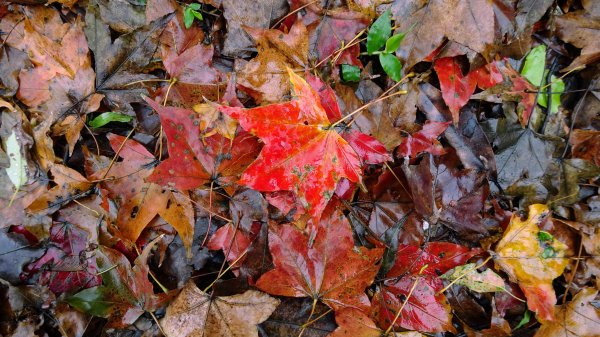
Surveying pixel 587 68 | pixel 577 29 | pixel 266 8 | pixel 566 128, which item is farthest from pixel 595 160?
pixel 266 8

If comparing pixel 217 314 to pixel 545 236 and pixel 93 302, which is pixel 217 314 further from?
pixel 545 236

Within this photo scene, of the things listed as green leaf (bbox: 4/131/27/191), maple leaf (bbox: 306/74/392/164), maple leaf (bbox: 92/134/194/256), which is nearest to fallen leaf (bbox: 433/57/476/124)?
maple leaf (bbox: 306/74/392/164)

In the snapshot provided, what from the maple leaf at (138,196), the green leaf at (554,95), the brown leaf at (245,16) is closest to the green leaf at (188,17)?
the brown leaf at (245,16)

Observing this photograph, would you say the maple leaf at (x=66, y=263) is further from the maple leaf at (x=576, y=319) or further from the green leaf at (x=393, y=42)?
the maple leaf at (x=576, y=319)

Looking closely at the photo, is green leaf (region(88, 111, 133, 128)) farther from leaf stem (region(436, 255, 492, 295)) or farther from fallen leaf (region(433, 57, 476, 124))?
leaf stem (region(436, 255, 492, 295))

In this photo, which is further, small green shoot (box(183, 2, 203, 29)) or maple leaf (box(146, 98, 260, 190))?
small green shoot (box(183, 2, 203, 29))

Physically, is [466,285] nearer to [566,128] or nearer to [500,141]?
[500,141]
